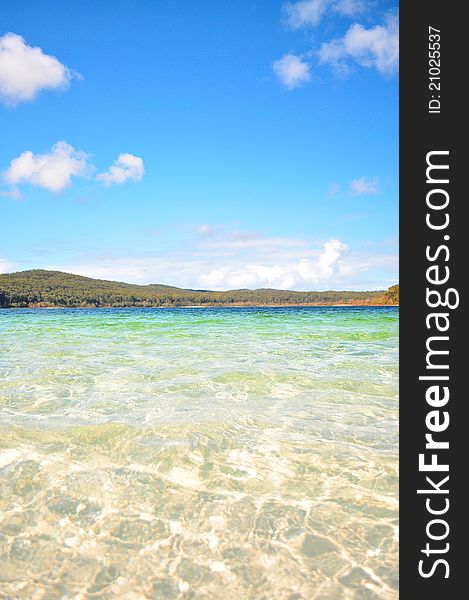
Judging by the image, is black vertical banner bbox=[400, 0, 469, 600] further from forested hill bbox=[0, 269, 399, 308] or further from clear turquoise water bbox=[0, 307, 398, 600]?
forested hill bbox=[0, 269, 399, 308]

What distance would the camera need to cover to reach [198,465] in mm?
4223

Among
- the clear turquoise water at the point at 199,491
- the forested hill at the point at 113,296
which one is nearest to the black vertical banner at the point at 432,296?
the clear turquoise water at the point at 199,491

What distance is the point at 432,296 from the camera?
3096mm

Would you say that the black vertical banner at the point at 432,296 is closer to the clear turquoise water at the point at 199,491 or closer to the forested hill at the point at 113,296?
the clear turquoise water at the point at 199,491

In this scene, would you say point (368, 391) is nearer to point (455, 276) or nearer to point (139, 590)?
point (455, 276)

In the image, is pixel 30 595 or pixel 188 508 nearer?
pixel 30 595

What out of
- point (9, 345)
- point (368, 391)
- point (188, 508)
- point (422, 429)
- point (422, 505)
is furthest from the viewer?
point (9, 345)

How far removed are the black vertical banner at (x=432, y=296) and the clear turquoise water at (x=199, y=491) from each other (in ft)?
1.29

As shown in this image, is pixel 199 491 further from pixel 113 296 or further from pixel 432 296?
pixel 113 296

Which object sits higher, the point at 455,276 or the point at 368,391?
the point at 455,276

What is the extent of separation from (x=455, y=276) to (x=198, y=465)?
10.3 feet

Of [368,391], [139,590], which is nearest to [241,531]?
[139,590]

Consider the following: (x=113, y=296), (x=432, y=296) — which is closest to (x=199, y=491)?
(x=432, y=296)

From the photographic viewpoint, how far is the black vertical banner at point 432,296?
2.52 meters
